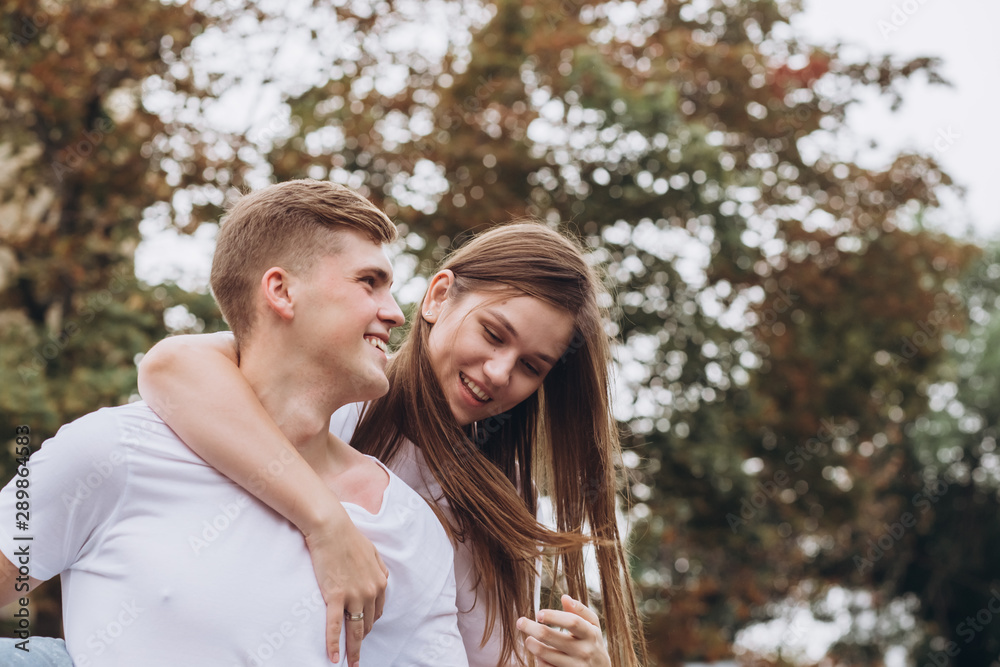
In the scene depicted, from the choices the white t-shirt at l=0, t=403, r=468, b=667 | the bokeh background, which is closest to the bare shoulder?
the white t-shirt at l=0, t=403, r=468, b=667

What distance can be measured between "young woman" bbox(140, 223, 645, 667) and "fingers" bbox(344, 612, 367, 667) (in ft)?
1.36

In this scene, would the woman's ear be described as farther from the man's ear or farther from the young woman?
the man's ear

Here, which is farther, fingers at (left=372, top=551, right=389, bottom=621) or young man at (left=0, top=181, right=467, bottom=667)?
fingers at (left=372, top=551, right=389, bottom=621)

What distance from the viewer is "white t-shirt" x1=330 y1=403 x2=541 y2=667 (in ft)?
8.15

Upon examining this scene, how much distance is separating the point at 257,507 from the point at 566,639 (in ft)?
2.51

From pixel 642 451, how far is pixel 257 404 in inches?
250

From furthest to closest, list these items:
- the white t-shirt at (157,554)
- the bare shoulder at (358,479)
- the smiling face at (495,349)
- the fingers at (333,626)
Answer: the smiling face at (495,349) < the bare shoulder at (358,479) < the fingers at (333,626) < the white t-shirt at (157,554)

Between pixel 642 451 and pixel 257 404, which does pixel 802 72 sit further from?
pixel 257 404

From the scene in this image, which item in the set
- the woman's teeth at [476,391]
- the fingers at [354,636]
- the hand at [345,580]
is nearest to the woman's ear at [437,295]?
the woman's teeth at [476,391]

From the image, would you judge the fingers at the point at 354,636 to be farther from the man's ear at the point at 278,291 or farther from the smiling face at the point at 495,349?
the smiling face at the point at 495,349

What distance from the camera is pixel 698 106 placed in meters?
9.10

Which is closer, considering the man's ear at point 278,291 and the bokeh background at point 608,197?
the man's ear at point 278,291

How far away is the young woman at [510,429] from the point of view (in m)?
2.47

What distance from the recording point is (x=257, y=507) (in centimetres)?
192
